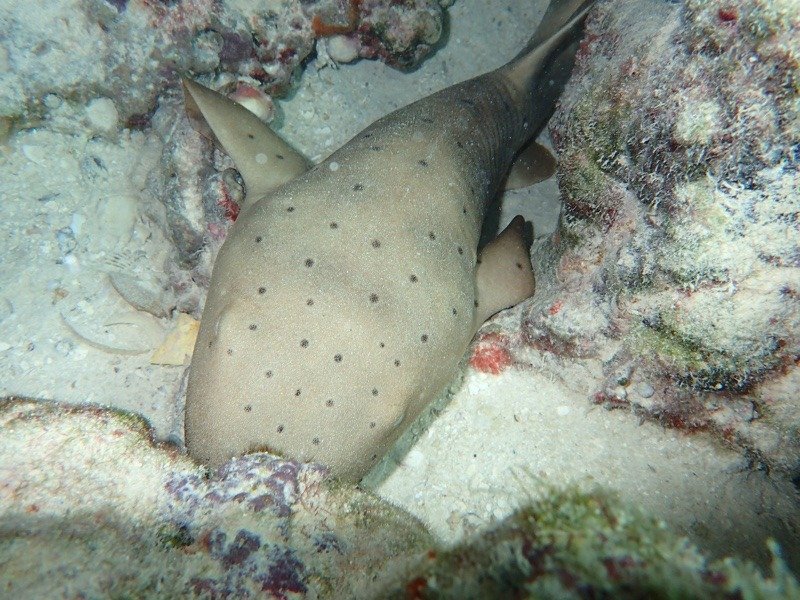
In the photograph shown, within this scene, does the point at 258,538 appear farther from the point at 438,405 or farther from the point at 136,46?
the point at 136,46

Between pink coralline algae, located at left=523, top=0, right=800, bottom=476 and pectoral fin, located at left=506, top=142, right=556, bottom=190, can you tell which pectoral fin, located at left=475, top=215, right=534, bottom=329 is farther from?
pectoral fin, located at left=506, top=142, right=556, bottom=190

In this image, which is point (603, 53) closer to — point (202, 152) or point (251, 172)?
point (251, 172)

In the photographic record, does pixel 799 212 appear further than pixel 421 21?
No

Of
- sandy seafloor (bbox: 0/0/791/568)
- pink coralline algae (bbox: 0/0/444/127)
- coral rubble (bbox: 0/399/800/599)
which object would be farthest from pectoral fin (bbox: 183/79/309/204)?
coral rubble (bbox: 0/399/800/599)

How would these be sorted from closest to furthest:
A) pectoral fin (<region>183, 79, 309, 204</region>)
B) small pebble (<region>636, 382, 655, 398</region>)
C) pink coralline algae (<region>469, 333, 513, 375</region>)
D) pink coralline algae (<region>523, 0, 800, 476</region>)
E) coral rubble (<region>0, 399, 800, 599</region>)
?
1. coral rubble (<region>0, 399, 800, 599</region>)
2. pink coralline algae (<region>523, 0, 800, 476</region>)
3. small pebble (<region>636, 382, 655, 398</region>)
4. pectoral fin (<region>183, 79, 309, 204</region>)
5. pink coralline algae (<region>469, 333, 513, 375</region>)

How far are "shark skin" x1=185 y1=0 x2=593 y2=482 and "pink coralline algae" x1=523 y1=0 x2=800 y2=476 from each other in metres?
→ 0.89

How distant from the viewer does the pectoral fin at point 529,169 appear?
20.7 ft

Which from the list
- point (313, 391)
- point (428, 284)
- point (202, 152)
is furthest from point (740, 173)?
point (202, 152)

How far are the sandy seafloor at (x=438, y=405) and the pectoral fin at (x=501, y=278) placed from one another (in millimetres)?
300

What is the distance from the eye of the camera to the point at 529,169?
6332mm

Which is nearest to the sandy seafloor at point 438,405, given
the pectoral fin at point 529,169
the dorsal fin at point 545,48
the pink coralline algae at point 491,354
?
the pink coralline algae at point 491,354

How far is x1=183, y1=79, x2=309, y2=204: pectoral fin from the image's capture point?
4.33 m

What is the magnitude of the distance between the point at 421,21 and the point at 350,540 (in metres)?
5.88

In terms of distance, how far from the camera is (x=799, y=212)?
105 inches
